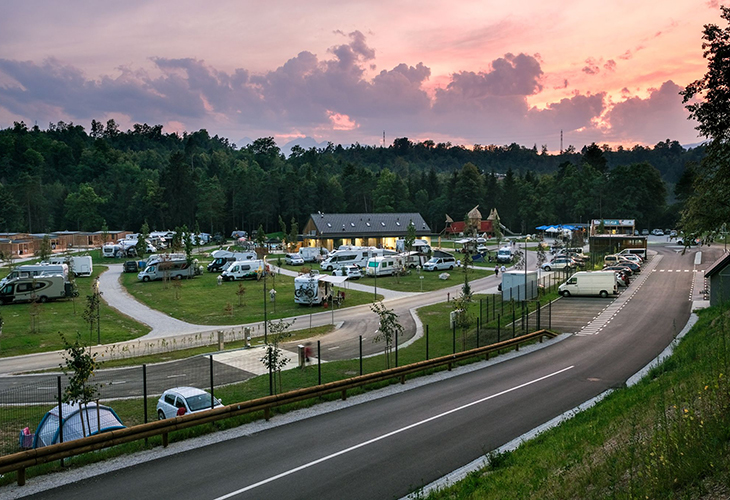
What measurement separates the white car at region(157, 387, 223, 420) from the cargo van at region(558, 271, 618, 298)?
31.6 meters

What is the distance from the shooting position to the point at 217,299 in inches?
1677

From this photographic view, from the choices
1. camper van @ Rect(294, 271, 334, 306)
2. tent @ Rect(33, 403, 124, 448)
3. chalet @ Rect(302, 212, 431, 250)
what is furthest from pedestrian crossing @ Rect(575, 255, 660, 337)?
chalet @ Rect(302, 212, 431, 250)

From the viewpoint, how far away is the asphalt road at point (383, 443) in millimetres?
10680

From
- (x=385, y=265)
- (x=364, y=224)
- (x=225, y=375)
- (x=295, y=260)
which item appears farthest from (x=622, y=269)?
(x=364, y=224)

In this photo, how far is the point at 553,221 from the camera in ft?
409

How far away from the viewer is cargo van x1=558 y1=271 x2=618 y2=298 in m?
39.8

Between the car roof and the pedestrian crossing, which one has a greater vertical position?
the car roof

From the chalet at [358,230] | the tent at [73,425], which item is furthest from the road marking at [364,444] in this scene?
the chalet at [358,230]

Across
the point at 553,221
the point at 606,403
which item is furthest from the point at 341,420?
the point at 553,221

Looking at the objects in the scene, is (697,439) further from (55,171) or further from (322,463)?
(55,171)

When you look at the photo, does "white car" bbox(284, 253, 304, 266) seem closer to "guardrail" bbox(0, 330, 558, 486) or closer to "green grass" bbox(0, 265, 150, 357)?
"green grass" bbox(0, 265, 150, 357)

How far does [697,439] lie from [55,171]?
172828mm

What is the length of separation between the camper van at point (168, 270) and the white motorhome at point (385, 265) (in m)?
17.9

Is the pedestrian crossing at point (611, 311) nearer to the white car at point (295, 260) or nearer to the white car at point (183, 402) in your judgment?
the white car at point (183, 402)
